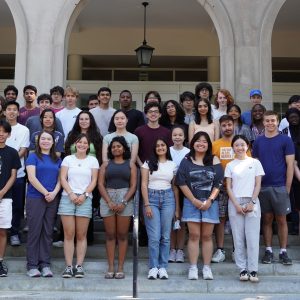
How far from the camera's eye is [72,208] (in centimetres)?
610

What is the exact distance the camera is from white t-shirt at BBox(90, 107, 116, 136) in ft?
25.4

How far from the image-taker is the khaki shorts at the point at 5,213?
20.0ft

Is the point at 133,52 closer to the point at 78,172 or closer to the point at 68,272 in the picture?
the point at 78,172

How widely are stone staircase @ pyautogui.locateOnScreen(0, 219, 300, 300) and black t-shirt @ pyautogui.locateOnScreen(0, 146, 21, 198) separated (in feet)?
3.65

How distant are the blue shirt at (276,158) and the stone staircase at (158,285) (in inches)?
43.4

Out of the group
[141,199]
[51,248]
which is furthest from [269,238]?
[51,248]

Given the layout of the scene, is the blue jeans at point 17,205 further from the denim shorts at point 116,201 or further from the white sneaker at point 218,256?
the white sneaker at point 218,256

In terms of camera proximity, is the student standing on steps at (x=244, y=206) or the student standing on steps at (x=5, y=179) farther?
the student standing on steps at (x=5, y=179)

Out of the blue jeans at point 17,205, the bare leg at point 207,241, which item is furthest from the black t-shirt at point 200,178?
the blue jeans at point 17,205

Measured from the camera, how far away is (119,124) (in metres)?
6.68

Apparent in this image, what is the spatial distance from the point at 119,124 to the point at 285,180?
235 cm

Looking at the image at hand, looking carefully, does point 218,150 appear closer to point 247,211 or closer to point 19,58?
point 247,211

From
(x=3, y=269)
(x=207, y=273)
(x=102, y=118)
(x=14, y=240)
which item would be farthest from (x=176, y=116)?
(x=3, y=269)

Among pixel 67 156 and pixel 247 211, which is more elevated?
pixel 67 156
